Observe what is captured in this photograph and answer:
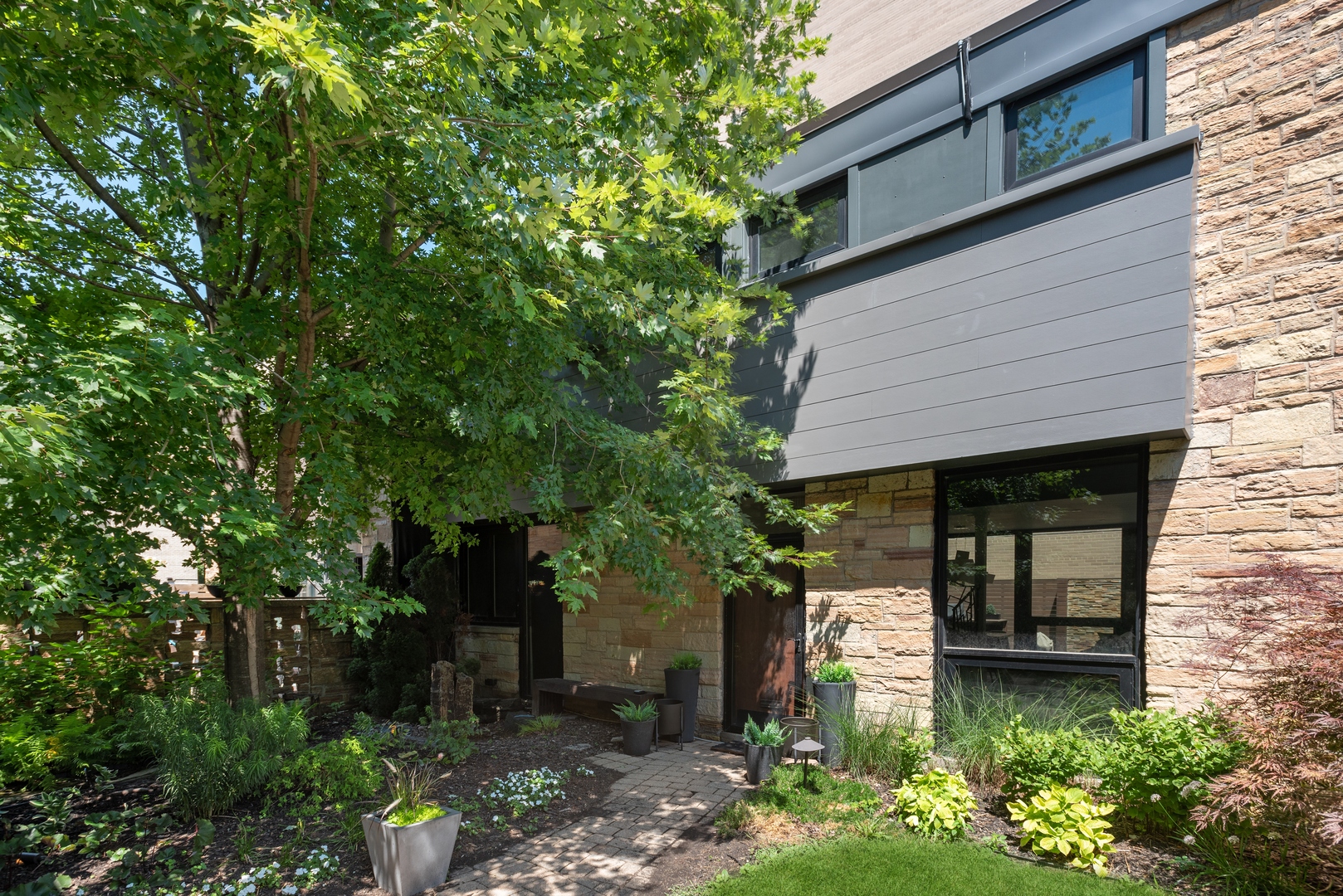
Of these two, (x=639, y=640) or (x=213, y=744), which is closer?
(x=213, y=744)

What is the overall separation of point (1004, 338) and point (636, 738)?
5.17m

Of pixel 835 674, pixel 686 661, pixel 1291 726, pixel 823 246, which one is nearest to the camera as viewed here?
pixel 1291 726

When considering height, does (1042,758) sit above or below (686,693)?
above

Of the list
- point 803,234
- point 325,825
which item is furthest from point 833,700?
point 803,234

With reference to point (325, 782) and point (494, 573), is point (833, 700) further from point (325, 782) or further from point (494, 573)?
point (494, 573)

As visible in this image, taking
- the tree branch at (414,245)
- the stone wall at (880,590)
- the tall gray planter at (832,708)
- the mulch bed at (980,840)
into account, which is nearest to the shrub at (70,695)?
the tree branch at (414,245)

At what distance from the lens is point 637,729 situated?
734 centimetres

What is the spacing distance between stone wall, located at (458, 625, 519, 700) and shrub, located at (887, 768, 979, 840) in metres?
6.76

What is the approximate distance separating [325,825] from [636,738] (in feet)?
10.2

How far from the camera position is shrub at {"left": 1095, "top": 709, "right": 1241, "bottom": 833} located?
4.21m

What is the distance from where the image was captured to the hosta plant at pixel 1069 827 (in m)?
4.27

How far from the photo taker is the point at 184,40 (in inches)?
164

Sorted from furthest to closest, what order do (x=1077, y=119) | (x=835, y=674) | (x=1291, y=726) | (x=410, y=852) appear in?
1. (x=835, y=674)
2. (x=1077, y=119)
3. (x=410, y=852)
4. (x=1291, y=726)

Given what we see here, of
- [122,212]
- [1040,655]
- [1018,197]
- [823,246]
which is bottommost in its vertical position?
[1040,655]
